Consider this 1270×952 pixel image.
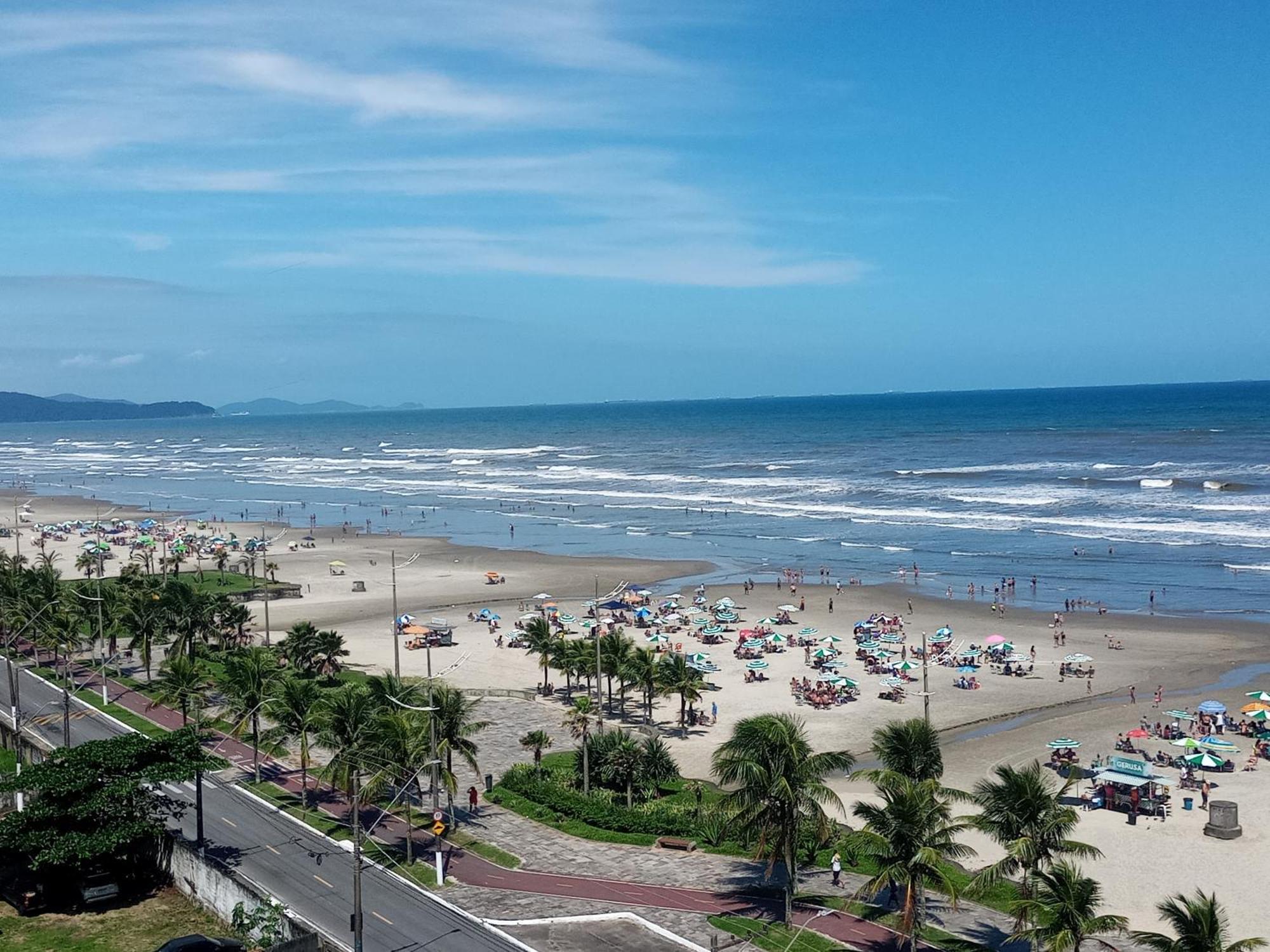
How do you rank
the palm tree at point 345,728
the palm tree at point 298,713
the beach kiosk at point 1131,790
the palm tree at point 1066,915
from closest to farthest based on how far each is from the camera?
the palm tree at point 1066,915, the palm tree at point 345,728, the palm tree at point 298,713, the beach kiosk at point 1131,790

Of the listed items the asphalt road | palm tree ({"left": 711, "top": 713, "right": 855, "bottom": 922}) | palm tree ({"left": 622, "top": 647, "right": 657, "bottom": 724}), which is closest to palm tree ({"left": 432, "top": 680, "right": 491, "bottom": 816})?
the asphalt road

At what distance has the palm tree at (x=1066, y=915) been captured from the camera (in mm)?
23484

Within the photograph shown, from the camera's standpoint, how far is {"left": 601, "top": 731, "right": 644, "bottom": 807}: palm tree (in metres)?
39.6

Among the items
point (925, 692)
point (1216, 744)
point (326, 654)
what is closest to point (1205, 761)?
point (1216, 744)

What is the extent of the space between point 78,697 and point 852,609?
42.9m

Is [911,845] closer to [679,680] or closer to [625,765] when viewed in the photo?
[625,765]

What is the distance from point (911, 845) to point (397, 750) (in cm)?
1553

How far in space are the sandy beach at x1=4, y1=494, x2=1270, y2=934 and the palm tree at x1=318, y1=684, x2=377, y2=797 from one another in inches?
525

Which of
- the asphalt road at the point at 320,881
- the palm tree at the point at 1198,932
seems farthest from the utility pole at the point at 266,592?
the palm tree at the point at 1198,932

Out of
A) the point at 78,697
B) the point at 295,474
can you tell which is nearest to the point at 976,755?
the point at 78,697

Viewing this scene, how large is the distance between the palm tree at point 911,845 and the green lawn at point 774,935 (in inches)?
85.5

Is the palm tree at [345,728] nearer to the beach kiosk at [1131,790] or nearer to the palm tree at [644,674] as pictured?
the palm tree at [644,674]

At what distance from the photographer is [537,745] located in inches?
1682

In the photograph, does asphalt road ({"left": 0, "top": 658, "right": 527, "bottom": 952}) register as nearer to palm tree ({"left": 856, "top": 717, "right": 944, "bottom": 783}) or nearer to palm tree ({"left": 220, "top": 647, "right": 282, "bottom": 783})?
palm tree ({"left": 220, "top": 647, "right": 282, "bottom": 783})
